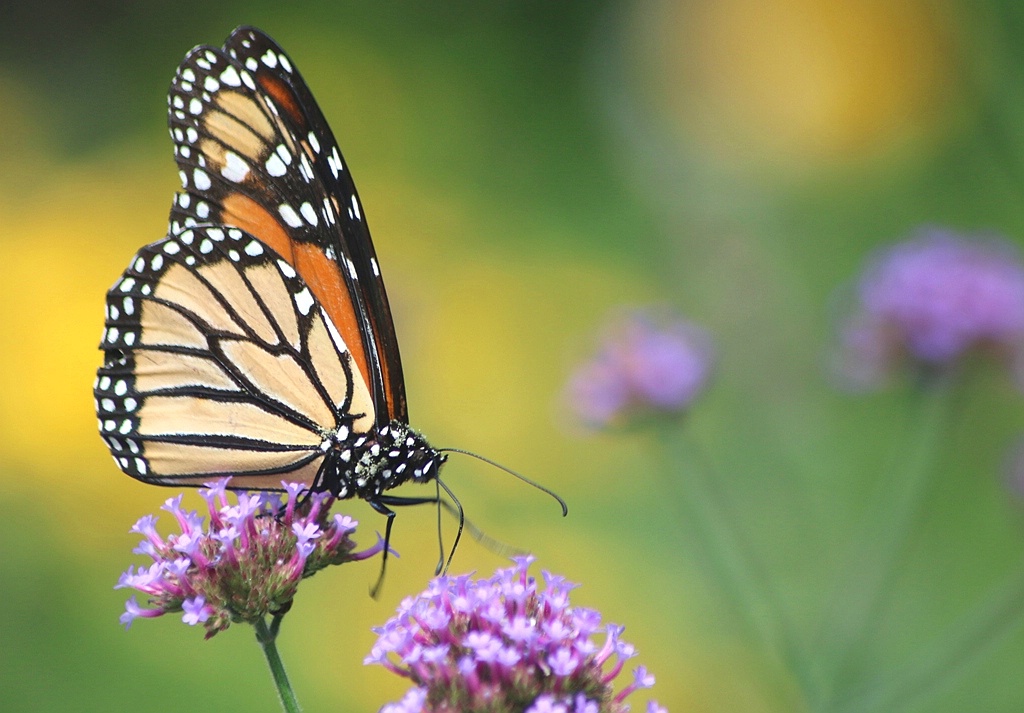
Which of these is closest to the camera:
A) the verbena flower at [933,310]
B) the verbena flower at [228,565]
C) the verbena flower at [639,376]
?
the verbena flower at [228,565]

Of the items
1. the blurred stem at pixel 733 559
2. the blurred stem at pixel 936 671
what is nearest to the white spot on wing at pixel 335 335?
the blurred stem at pixel 733 559

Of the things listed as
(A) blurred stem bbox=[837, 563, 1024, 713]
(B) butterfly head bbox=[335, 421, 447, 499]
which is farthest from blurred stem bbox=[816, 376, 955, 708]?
(B) butterfly head bbox=[335, 421, 447, 499]

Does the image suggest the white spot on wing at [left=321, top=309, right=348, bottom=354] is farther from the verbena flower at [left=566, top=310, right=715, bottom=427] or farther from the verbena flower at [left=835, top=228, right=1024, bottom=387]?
the verbena flower at [left=835, top=228, right=1024, bottom=387]

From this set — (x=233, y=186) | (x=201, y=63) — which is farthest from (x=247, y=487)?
(x=201, y=63)

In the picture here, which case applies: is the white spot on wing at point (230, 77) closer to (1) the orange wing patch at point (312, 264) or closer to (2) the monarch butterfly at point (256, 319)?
(2) the monarch butterfly at point (256, 319)

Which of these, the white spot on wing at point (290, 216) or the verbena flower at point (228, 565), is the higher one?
the white spot on wing at point (290, 216)

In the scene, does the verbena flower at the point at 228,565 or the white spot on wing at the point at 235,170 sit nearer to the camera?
the verbena flower at the point at 228,565

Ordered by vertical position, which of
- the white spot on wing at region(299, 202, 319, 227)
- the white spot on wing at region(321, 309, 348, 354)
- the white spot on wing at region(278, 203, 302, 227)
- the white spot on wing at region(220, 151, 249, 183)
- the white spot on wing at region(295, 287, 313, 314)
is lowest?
the white spot on wing at region(321, 309, 348, 354)
